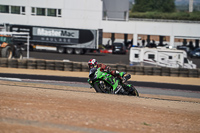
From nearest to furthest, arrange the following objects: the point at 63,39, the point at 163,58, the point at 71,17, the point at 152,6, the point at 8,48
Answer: the point at 163,58, the point at 8,48, the point at 63,39, the point at 71,17, the point at 152,6

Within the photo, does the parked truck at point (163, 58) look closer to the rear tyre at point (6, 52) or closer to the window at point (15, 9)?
the rear tyre at point (6, 52)

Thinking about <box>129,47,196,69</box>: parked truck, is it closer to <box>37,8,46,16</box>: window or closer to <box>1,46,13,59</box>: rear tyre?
<box>1,46,13,59</box>: rear tyre

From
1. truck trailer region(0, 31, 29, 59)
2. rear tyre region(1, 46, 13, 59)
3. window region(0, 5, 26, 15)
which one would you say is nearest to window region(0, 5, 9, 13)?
window region(0, 5, 26, 15)

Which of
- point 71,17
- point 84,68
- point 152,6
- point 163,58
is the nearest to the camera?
point 84,68

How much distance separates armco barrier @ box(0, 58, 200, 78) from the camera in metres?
23.3

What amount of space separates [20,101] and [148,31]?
4419 centimetres

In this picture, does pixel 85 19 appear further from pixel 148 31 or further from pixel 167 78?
pixel 167 78

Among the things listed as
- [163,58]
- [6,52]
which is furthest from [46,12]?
[163,58]

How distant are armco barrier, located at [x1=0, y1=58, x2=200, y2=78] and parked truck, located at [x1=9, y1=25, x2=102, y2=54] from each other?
1737 centimetres

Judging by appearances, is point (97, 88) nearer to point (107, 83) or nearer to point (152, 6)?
point (107, 83)

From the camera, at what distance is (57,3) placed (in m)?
50.4

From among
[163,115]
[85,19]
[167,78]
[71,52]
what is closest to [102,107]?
[163,115]

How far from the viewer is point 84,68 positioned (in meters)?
23.7

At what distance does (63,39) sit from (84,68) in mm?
18680
